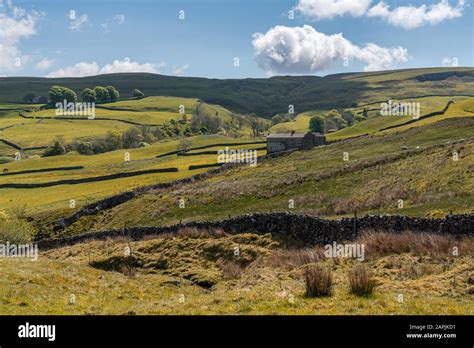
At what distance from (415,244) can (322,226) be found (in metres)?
8.16

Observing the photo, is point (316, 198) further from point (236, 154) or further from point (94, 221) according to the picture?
point (236, 154)

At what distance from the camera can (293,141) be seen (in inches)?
4082

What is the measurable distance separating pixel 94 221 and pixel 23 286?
41160 mm

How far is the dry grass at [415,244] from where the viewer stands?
926 inches

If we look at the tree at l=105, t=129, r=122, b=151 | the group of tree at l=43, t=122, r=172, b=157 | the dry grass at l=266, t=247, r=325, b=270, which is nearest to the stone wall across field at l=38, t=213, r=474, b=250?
the dry grass at l=266, t=247, r=325, b=270

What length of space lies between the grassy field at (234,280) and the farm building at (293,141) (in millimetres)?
67836

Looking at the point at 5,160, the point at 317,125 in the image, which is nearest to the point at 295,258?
the point at 5,160

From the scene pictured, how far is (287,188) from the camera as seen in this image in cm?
5481

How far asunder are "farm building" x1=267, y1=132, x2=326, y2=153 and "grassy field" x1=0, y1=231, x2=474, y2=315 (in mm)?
67836

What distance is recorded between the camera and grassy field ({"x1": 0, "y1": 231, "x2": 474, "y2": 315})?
54.8ft

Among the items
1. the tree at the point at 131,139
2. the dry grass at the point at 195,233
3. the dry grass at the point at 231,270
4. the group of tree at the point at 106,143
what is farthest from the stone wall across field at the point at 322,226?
the tree at the point at 131,139

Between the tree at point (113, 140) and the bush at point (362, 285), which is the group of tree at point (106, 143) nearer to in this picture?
the tree at point (113, 140)

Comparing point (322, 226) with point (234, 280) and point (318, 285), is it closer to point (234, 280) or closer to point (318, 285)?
point (234, 280)
